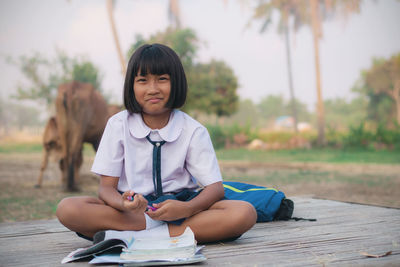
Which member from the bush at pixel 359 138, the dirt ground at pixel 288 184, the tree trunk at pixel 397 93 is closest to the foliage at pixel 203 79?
the bush at pixel 359 138

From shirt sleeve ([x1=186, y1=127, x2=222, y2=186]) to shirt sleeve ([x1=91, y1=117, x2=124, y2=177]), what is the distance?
0.37m

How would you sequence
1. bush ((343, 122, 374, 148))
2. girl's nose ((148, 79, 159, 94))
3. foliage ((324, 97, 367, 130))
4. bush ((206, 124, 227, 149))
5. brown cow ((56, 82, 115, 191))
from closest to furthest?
1. girl's nose ((148, 79, 159, 94))
2. brown cow ((56, 82, 115, 191))
3. bush ((343, 122, 374, 148))
4. bush ((206, 124, 227, 149))
5. foliage ((324, 97, 367, 130))

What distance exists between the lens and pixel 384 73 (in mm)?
28031

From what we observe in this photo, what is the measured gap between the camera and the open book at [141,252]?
162cm

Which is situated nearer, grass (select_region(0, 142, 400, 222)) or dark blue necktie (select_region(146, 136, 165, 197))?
dark blue necktie (select_region(146, 136, 165, 197))

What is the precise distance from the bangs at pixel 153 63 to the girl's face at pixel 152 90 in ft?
0.10

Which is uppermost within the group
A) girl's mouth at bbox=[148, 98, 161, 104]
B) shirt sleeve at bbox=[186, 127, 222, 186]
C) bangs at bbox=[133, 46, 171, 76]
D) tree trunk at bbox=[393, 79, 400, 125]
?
bangs at bbox=[133, 46, 171, 76]

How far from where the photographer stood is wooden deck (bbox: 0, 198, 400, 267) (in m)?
1.69

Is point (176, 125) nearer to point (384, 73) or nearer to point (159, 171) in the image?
point (159, 171)

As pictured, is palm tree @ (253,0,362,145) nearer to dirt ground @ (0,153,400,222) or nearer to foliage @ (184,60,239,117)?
foliage @ (184,60,239,117)

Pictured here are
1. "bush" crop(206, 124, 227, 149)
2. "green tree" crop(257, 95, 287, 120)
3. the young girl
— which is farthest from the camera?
"green tree" crop(257, 95, 287, 120)

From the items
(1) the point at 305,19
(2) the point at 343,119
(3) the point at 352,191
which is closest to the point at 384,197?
(3) the point at 352,191

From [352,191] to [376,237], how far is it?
411cm

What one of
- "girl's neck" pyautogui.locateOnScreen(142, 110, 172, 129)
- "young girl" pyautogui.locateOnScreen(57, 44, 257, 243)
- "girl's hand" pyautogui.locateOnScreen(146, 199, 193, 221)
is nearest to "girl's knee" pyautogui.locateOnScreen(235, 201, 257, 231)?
"young girl" pyautogui.locateOnScreen(57, 44, 257, 243)
